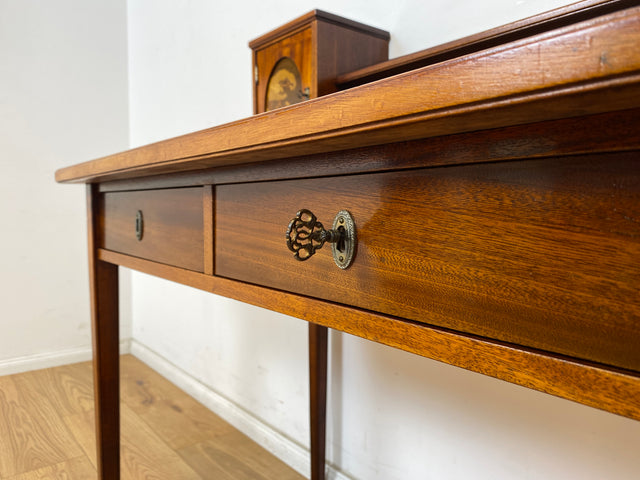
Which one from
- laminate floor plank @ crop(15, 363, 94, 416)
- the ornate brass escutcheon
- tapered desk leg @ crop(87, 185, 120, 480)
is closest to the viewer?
the ornate brass escutcheon

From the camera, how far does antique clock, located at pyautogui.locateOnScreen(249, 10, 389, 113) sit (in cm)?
93

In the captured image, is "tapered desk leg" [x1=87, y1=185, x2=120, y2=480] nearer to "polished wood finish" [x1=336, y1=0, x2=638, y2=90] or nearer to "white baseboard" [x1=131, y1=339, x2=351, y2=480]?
"white baseboard" [x1=131, y1=339, x2=351, y2=480]

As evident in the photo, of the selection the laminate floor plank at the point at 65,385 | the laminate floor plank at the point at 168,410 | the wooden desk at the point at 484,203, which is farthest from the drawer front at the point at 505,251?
the laminate floor plank at the point at 65,385

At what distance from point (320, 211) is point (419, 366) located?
62 centimetres

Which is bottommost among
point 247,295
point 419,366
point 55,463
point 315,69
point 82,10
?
point 55,463

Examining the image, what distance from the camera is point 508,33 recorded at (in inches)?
25.7

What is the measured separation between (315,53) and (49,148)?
1691 millimetres

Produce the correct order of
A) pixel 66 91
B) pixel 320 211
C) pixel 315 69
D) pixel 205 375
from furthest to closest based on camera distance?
pixel 66 91
pixel 205 375
pixel 315 69
pixel 320 211

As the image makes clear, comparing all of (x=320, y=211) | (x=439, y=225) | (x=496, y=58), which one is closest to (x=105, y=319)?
(x=320, y=211)

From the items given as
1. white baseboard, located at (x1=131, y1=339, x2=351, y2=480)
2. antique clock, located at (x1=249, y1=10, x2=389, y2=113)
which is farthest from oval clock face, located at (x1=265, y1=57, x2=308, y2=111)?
white baseboard, located at (x1=131, y1=339, x2=351, y2=480)

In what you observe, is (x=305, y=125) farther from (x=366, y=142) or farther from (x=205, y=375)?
(x=205, y=375)

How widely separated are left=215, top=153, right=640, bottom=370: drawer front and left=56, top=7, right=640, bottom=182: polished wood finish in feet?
0.12

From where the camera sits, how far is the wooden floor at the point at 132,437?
1.33 m

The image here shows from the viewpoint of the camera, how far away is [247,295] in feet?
1.96
